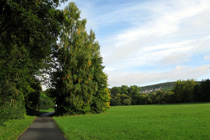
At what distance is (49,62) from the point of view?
31.6m

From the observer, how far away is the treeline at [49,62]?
28.5ft

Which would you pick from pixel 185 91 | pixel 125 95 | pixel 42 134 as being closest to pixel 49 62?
pixel 42 134

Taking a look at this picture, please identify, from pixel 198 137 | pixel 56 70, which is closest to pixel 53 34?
pixel 198 137

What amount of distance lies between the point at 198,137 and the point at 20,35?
11.2m

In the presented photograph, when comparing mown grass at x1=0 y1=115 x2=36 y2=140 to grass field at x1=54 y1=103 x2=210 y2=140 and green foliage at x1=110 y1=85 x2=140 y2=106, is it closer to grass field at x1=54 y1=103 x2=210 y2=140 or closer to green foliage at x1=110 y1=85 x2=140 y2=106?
grass field at x1=54 y1=103 x2=210 y2=140

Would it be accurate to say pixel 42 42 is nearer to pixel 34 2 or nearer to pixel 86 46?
pixel 34 2

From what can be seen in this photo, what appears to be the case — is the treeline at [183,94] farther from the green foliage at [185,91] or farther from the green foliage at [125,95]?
the green foliage at [125,95]

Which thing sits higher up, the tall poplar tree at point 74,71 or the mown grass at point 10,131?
the tall poplar tree at point 74,71

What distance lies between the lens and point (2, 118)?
13.7m

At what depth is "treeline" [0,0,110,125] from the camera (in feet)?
28.5

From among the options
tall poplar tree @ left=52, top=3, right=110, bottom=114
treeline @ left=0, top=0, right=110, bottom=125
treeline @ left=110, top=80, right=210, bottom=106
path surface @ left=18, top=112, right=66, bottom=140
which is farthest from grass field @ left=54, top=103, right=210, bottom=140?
treeline @ left=110, top=80, right=210, bottom=106

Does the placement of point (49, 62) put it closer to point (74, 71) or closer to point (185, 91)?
point (74, 71)

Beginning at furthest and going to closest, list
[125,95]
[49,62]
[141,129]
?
[125,95] < [49,62] < [141,129]

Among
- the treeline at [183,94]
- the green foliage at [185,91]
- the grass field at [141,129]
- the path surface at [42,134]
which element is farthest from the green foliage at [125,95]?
the path surface at [42,134]
